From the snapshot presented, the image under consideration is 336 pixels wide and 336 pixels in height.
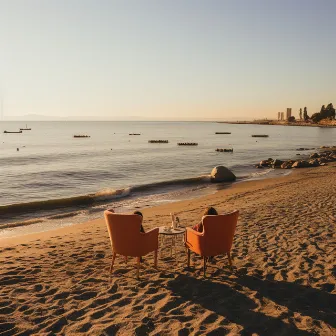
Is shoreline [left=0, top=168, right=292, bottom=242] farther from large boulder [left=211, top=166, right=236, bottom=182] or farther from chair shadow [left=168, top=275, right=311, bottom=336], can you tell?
chair shadow [left=168, top=275, right=311, bottom=336]

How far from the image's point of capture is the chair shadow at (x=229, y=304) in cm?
461

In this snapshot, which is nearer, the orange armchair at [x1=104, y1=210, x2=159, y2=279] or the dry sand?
the dry sand

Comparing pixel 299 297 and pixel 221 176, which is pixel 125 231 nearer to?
pixel 299 297

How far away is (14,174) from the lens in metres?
30.2

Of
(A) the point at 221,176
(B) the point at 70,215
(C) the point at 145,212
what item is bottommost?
(B) the point at 70,215

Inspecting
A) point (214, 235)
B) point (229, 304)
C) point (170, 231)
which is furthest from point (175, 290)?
point (170, 231)

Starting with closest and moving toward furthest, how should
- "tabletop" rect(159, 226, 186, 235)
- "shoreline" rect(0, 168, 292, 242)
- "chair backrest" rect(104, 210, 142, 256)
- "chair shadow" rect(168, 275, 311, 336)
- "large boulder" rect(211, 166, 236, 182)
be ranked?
"chair shadow" rect(168, 275, 311, 336) → "chair backrest" rect(104, 210, 142, 256) → "tabletop" rect(159, 226, 186, 235) → "shoreline" rect(0, 168, 292, 242) → "large boulder" rect(211, 166, 236, 182)

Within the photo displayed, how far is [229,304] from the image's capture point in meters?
5.31

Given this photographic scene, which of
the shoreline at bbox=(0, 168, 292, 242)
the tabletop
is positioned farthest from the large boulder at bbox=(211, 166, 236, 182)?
the tabletop

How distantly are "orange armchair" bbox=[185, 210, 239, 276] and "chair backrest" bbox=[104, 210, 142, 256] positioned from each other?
1231 mm

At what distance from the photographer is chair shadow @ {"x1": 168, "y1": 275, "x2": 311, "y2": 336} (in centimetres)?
461

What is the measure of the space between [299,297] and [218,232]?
1826 mm

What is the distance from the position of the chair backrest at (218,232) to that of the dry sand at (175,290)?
56 cm

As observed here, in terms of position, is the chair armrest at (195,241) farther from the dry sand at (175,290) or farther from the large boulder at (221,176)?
the large boulder at (221,176)
